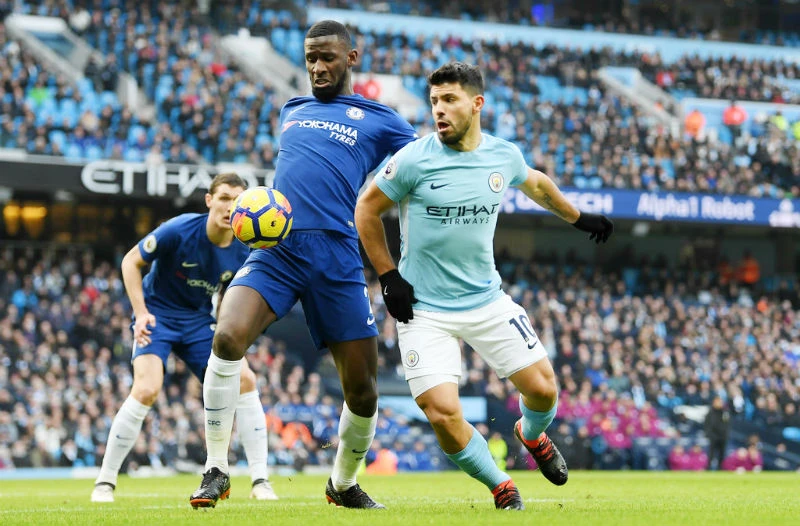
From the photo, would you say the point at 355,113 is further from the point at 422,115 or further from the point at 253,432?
the point at 422,115

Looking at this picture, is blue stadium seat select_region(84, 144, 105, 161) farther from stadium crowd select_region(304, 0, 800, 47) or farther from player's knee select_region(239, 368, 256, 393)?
player's knee select_region(239, 368, 256, 393)

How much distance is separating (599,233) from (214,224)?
2.93m

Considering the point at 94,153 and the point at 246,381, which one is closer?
the point at 246,381

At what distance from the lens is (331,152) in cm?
721

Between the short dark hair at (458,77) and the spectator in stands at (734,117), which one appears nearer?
the short dark hair at (458,77)

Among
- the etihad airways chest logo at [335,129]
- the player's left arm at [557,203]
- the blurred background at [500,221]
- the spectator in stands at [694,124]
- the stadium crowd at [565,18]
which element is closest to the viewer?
the etihad airways chest logo at [335,129]

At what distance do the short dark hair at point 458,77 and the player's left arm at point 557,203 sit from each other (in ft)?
2.32

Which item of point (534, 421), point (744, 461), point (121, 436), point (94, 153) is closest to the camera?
point (534, 421)

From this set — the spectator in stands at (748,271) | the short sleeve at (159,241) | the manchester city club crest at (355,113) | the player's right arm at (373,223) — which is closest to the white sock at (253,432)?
the short sleeve at (159,241)

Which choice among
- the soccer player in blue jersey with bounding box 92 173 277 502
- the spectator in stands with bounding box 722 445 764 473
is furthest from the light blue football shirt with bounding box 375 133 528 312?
the spectator in stands with bounding box 722 445 764 473

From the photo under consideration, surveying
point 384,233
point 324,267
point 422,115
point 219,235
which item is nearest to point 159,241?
point 219,235

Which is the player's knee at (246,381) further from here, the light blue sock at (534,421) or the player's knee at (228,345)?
the light blue sock at (534,421)

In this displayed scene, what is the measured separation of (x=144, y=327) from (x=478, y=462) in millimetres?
2900

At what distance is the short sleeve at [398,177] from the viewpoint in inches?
270
